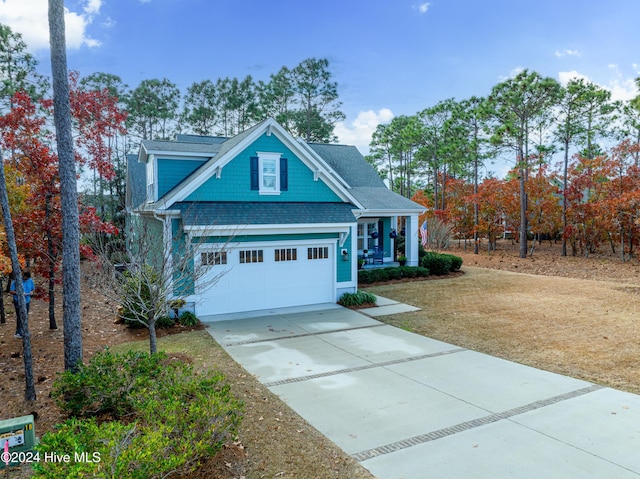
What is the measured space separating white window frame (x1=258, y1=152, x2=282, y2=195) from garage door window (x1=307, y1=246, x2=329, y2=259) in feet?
7.52

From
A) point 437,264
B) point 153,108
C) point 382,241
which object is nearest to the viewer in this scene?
point 437,264

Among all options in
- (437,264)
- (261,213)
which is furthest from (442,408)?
(437,264)

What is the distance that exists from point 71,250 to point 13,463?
3155 millimetres

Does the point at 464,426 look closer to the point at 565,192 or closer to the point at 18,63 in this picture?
the point at 565,192

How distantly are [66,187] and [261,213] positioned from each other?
7.02 meters

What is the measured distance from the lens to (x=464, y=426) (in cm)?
592

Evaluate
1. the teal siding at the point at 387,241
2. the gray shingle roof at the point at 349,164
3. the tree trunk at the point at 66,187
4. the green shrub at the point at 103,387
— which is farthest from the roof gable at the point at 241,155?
the gray shingle roof at the point at 349,164

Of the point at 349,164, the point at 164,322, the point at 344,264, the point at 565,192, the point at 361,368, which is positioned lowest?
the point at 361,368

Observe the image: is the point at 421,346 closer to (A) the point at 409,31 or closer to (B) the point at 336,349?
(B) the point at 336,349

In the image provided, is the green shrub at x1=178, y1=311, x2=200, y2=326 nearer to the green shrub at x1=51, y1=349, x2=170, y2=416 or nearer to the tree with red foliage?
the tree with red foliage

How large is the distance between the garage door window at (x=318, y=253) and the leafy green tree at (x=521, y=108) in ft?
56.4

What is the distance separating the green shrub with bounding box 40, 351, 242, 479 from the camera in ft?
12.6

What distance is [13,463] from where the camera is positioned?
4.63 m

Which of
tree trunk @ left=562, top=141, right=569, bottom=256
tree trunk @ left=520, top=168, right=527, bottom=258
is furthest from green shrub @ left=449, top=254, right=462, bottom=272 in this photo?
tree trunk @ left=562, top=141, right=569, bottom=256
